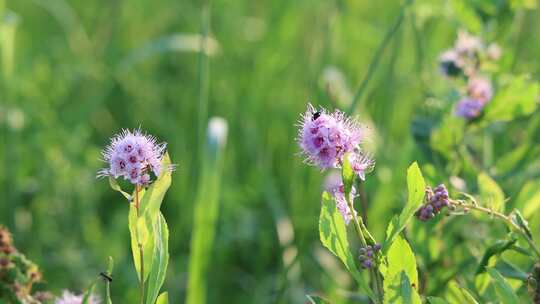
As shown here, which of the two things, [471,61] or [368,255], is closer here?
[368,255]

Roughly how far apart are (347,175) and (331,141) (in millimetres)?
61

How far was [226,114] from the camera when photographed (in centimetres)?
265

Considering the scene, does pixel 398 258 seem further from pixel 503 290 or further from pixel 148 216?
pixel 148 216

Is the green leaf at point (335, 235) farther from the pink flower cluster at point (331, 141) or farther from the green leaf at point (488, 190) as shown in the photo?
the green leaf at point (488, 190)

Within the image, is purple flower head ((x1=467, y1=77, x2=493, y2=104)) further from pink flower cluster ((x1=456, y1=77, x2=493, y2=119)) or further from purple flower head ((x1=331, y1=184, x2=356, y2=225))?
purple flower head ((x1=331, y1=184, x2=356, y2=225))

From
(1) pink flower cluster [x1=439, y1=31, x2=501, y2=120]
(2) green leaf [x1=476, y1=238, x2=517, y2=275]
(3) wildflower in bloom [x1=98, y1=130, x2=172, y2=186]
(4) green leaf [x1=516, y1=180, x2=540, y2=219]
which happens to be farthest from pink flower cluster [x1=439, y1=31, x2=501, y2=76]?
(3) wildflower in bloom [x1=98, y1=130, x2=172, y2=186]

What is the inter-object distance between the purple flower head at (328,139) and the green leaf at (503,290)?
0.22 m

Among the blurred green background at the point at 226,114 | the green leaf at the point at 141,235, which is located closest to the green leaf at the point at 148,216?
the green leaf at the point at 141,235

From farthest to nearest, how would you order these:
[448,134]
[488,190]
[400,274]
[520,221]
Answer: [448,134] → [488,190] → [520,221] → [400,274]

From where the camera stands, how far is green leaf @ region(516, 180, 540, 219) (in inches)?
51.7

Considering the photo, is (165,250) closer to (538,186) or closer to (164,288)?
(538,186)

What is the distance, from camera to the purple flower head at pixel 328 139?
0.92 m

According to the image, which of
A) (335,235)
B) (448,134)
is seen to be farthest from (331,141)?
(448,134)

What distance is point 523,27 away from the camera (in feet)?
9.98
